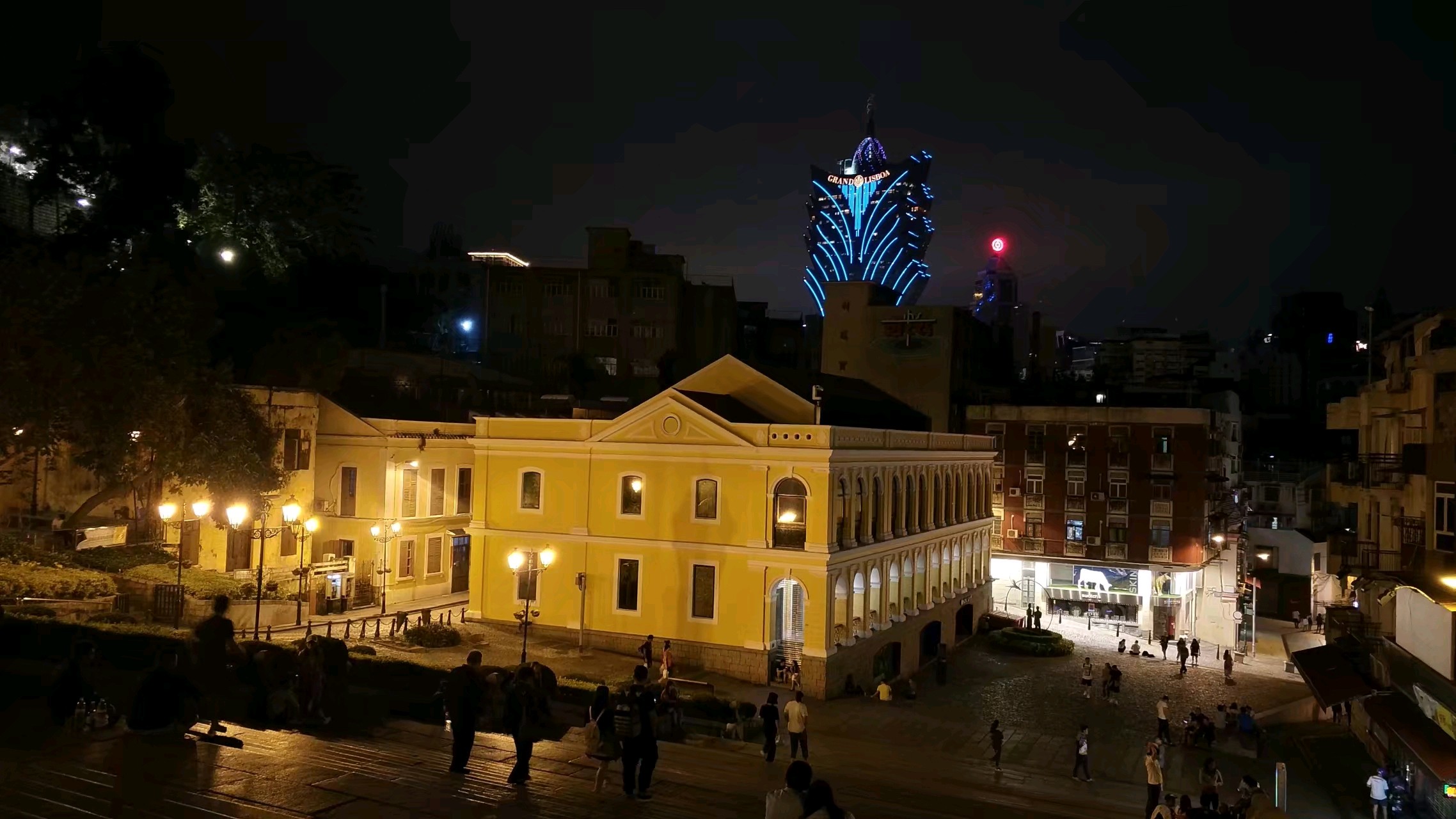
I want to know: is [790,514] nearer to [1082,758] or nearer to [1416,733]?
[1082,758]

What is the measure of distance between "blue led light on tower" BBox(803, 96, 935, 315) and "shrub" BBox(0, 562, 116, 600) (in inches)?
4681

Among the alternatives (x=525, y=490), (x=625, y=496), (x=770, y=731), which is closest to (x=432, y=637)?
(x=525, y=490)

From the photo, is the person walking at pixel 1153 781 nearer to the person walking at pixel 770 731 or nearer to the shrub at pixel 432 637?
the person walking at pixel 770 731

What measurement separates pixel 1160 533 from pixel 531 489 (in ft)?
115

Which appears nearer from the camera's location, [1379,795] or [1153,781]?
[1153,781]

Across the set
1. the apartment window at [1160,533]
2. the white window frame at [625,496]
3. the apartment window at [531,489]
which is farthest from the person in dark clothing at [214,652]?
the apartment window at [1160,533]

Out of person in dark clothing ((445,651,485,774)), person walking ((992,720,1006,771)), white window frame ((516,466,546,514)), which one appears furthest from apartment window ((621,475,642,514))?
person in dark clothing ((445,651,485,774))

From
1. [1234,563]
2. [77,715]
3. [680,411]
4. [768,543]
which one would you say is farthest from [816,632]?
[1234,563]

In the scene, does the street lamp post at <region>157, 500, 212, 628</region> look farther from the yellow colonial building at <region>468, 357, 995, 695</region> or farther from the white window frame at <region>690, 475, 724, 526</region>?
the white window frame at <region>690, 475, 724, 526</region>

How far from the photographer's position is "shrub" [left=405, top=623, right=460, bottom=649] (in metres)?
31.6

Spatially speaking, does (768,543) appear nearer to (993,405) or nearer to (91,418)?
(91,418)

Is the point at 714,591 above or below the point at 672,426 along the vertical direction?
below

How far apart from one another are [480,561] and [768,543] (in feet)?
35.5

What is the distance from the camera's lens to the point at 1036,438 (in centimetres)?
5628
